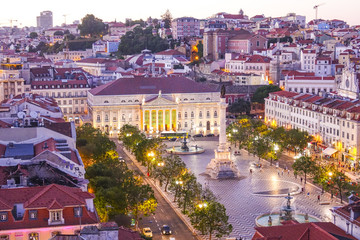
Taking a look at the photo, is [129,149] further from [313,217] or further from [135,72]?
[135,72]

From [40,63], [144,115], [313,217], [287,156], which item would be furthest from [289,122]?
[40,63]

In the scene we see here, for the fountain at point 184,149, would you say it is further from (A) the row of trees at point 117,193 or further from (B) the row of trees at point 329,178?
(A) the row of trees at point 117,193

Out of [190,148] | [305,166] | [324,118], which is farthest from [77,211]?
[324,118]

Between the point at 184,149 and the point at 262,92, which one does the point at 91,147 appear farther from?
the point at 262,92

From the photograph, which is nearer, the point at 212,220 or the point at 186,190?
the point at 212,220

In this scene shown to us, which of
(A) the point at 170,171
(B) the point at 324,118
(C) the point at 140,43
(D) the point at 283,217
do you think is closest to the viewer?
(D) the point at 283,217

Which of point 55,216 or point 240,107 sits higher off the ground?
point 55,216

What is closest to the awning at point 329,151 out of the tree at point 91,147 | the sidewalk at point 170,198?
the sidewalk at point 170,198
